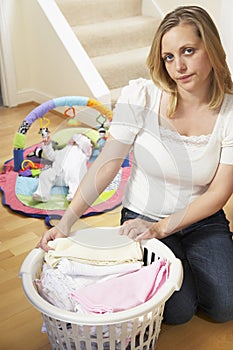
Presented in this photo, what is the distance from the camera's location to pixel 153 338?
1.27 meters

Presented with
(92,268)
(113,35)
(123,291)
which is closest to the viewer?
(123,291)

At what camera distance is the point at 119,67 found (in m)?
3.21

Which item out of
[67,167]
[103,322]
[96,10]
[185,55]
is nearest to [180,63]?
[185,55]

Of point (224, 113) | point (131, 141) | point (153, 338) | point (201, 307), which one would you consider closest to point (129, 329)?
point (153, 338)

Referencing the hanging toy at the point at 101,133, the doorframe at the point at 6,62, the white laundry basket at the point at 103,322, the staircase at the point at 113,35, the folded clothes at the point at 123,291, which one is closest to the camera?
the white laundry basket at the point at 103,322

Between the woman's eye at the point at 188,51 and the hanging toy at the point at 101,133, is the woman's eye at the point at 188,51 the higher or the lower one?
the higher one

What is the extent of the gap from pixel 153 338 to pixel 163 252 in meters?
0.22

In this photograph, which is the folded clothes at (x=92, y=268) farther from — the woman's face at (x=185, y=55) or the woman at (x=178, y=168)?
the woman's face at (x=185, y=55)

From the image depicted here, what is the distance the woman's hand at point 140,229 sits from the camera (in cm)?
137

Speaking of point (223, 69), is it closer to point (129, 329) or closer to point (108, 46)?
point (129, 329)

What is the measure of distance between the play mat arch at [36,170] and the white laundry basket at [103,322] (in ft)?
1.76

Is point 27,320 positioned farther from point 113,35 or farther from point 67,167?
point 113,35

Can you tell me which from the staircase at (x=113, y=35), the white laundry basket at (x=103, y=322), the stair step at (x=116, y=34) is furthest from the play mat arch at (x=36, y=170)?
the stair step at (x=116, y=34)

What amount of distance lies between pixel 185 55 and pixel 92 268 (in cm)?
60
